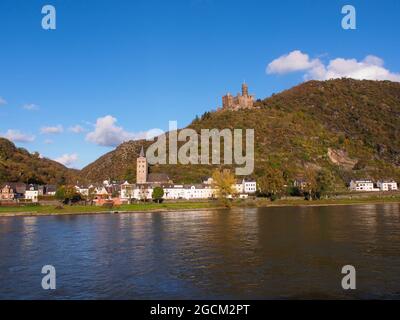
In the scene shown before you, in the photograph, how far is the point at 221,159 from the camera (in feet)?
572

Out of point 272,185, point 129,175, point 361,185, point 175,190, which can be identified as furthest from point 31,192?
point 361,185

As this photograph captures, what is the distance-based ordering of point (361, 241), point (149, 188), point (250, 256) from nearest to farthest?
point (250, 256) < point (361, 241) < point (149, 188)

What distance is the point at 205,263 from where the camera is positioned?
2994cm

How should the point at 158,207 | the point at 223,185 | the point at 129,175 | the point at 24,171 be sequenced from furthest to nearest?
the point at 129,175 < the point at 24,171 < the point at 223,185 < the point at 158,207

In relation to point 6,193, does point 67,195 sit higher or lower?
lower

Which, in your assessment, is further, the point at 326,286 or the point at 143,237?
the point at 143,237

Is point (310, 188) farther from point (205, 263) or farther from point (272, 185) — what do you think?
point (205, 263)

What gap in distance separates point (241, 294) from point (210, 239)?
67.5ft

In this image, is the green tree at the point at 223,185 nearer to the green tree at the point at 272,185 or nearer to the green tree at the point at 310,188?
the green tree at the point at 272,185

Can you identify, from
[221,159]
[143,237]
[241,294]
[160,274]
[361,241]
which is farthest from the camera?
[221,159]

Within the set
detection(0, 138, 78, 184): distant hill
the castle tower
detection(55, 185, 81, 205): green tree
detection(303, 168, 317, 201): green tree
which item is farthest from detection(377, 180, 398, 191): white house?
detection(0, 138, 78, 184): distant hill

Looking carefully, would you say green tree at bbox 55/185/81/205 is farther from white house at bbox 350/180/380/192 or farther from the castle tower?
white house at bbox 350/180/380/192
